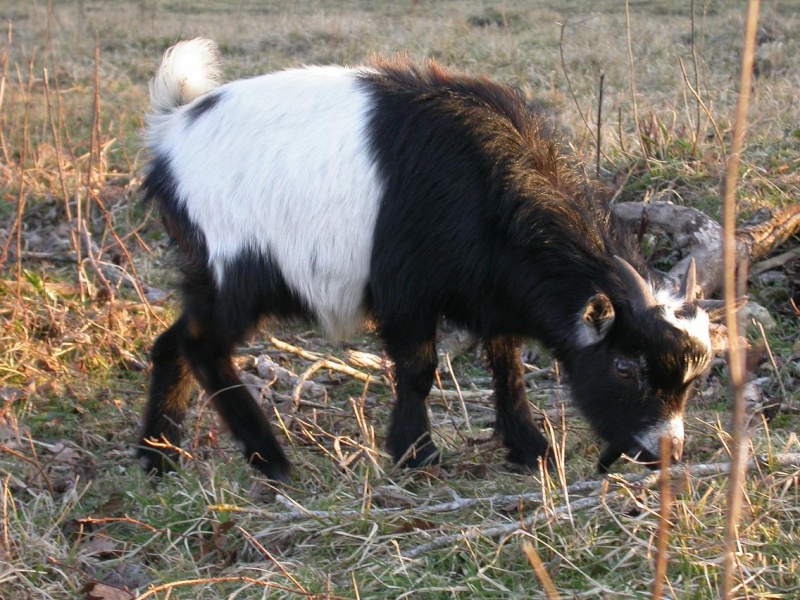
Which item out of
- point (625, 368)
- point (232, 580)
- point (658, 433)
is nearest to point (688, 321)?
point (625, 368)

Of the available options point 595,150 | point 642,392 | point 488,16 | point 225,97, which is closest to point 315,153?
point 225,97

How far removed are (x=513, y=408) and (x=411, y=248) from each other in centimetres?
95

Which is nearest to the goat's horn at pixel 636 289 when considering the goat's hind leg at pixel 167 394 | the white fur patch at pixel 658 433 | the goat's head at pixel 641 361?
the goat's head at pixel 641 361

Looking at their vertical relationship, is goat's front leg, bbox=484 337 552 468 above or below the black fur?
below

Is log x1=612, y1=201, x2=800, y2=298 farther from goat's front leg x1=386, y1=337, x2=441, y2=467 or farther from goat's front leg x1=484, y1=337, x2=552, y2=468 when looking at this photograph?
goat's front leg x1=386, y1=337, x2=441, y2=467

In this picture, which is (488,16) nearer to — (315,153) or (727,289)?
(315,153)

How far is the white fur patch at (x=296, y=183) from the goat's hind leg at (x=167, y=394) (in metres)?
0.55

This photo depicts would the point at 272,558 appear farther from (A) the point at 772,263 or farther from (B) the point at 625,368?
(A) the point at 772,263

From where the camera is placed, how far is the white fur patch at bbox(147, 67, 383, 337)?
4.22 metres

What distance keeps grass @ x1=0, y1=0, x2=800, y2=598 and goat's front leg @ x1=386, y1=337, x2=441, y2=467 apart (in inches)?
4.1

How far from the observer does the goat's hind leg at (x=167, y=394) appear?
4.75 m

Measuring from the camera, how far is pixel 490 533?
345 cm

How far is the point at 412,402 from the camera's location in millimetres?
4402

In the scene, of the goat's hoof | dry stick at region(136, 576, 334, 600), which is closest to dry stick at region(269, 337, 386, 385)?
the goat's hoof
